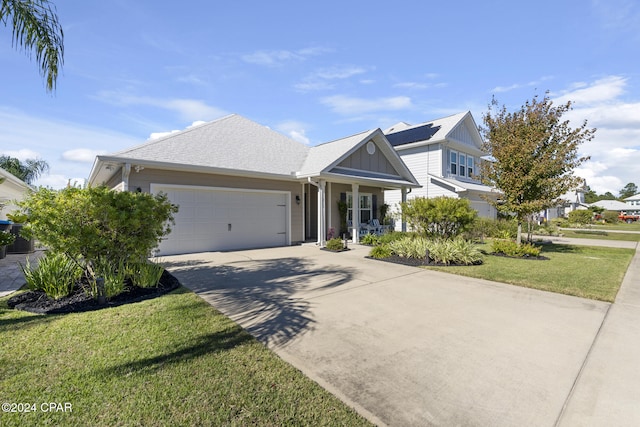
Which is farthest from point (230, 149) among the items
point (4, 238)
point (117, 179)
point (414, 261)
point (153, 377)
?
point (153, 377)

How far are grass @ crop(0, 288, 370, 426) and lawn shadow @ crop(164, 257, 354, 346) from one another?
411mm

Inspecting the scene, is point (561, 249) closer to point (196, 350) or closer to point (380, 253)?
point (380, 253)

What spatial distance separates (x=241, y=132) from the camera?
14.7 m

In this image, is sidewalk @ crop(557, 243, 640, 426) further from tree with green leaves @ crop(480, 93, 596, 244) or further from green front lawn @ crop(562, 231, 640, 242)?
green front lawn @ crop(562, 231, 640, 242)

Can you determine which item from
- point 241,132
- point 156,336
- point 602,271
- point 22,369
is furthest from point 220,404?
point 241,132

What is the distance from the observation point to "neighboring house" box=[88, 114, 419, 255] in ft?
33.6

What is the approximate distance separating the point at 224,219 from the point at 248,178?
6.37ft

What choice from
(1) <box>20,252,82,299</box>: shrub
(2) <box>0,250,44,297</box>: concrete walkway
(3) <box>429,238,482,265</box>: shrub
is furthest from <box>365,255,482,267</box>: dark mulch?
(2) <box>0,250,44,297</box>: concrete walkway

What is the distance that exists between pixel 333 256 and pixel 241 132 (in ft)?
27.5

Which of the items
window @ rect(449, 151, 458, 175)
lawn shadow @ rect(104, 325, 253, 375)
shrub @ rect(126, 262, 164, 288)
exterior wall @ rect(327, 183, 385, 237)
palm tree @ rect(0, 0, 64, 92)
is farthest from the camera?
window @ rect(449, 151, 458, 175)

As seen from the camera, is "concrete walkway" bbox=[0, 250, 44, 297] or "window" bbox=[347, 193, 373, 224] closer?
"concrete walkway" bbox=[0, 250, 44, 297]

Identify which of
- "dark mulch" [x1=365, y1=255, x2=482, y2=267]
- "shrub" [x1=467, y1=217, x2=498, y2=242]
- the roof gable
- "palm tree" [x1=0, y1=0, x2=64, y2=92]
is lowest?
→ "dark mulch" [x1=365, y1=255, x2=482, y2=267]

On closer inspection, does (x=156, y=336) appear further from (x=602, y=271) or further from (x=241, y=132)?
(x=241, y=132)

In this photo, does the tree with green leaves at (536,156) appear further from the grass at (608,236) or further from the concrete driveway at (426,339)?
the grass at (608,236)
